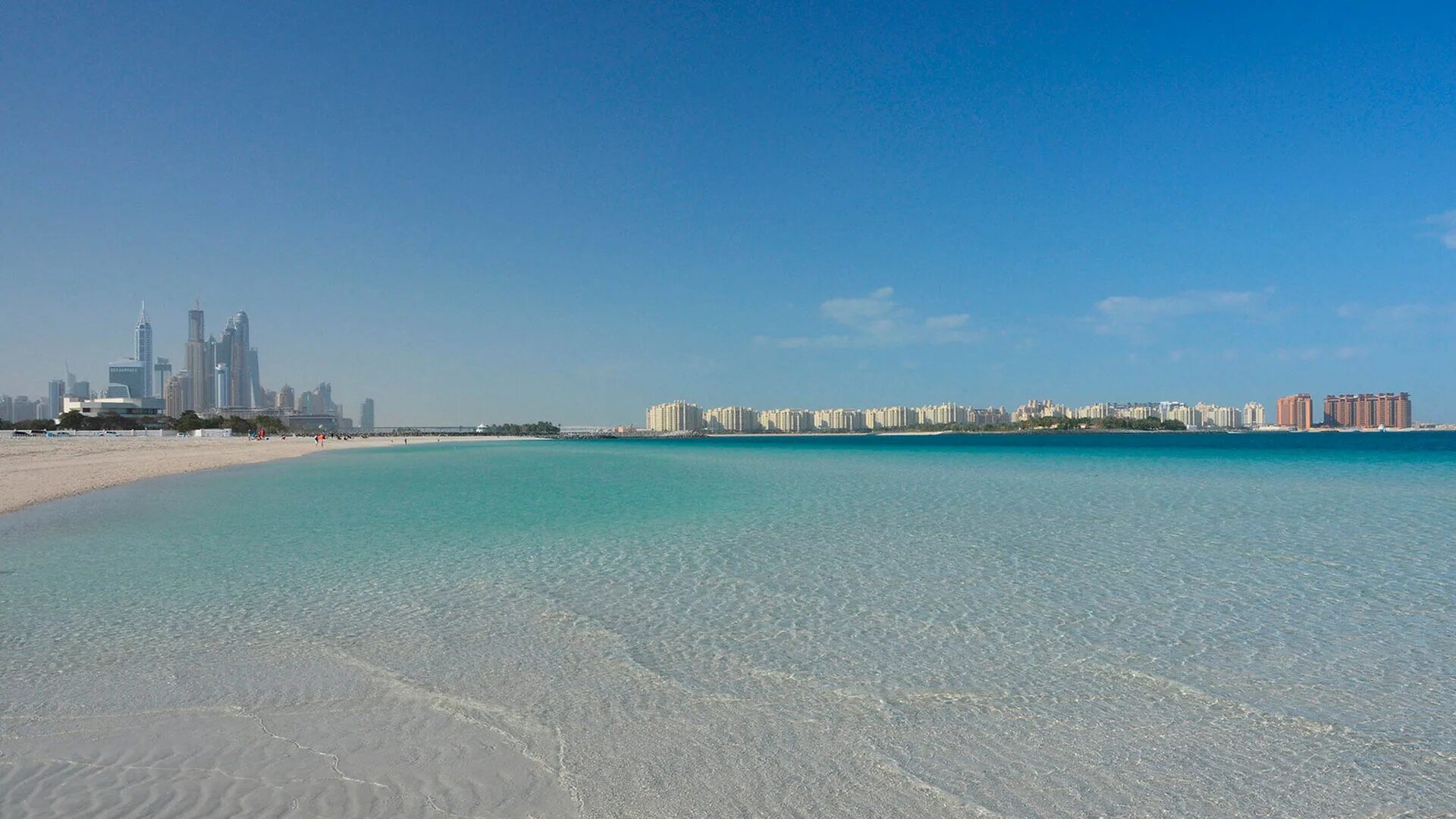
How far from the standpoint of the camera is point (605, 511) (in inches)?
693

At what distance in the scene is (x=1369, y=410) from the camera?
186375mm

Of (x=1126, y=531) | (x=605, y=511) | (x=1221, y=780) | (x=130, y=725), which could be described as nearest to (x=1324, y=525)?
(x=1126, y=531)

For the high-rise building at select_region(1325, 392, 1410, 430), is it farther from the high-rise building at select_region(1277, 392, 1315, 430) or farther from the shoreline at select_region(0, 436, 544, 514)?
the shoreline at select_region(0, 436, 544, 514)

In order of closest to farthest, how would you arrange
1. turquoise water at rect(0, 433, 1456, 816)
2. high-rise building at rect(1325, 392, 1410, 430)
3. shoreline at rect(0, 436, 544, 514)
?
turquoise water at rect(0, 433, 1456, 816) → shoreline at rect(0, 436, 544, 514) → high-rise building at rect(1325, 392, 1410, 430)

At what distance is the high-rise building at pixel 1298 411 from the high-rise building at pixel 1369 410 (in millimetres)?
4988

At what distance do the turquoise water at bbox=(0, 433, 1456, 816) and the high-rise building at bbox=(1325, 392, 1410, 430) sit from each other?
22917 cm

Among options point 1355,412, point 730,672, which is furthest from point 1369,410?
point 730,672

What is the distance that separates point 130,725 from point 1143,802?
641 cm

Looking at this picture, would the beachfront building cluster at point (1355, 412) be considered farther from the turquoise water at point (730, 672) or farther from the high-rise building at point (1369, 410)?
the turquoise water at point (730, 672)

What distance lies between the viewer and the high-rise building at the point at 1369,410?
7165 inches

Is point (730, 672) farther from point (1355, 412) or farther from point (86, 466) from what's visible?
point (1355, 412)

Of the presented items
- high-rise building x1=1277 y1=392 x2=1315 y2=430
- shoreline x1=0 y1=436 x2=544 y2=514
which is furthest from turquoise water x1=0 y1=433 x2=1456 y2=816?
high-rise building x1=1277 y1=392 x2=1315 y2=430

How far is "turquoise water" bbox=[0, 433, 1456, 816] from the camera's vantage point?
4.08 metres

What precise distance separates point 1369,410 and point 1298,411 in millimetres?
14610
